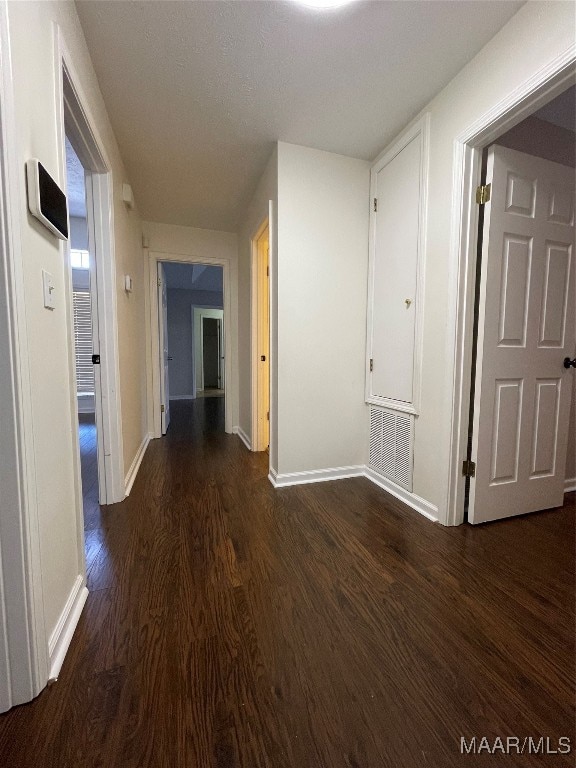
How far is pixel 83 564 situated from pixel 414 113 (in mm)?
2968

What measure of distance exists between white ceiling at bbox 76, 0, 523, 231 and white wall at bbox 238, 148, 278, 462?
0.26m

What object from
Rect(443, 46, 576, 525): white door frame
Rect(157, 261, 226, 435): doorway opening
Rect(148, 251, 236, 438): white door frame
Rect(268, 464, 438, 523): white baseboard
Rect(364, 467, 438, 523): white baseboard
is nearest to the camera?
Rect(443, 46, 576, 525): white door frame

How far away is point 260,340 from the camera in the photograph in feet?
10.2

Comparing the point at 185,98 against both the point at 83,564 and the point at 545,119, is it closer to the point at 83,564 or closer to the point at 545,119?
the point at 545,119

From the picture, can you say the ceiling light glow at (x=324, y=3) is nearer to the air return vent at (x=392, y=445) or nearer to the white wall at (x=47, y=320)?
the white wall at (x=47, y=320)

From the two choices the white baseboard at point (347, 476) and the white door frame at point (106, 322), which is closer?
the white door frame at point (106, 322)

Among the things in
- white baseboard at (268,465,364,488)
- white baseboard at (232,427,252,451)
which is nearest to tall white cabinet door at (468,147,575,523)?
white baseboard at (268,465,364,488)

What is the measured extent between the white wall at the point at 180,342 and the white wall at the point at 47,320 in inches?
211

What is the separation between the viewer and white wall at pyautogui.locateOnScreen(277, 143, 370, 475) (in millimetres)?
2236

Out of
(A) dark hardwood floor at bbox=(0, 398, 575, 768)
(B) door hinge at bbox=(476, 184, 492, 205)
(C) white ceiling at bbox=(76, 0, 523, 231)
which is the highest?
(C) white ceiling at bbox=(76, 0, 523, 231)

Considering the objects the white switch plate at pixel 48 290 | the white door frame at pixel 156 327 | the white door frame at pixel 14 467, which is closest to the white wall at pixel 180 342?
the white door frame at pixel 156 327

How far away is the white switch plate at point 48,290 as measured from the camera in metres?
1.01

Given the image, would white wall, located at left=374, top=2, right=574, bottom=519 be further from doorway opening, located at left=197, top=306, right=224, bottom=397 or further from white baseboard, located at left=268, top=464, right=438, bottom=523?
doorway opening, located at left=197, top=306, right=224, bottom=397

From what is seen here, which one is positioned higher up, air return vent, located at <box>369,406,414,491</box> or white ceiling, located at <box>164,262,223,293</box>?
white ceiling, located at <box>164,262,223,293</box>
